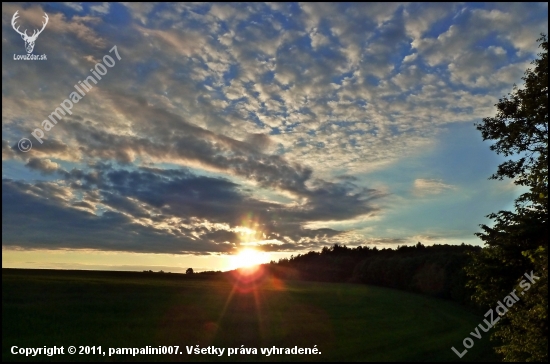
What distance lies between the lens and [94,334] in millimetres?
29750

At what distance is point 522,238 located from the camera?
2642cm

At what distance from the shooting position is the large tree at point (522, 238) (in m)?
23.1

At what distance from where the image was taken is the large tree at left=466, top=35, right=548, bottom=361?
23.1 metres

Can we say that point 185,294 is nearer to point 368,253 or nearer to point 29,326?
point 29,326

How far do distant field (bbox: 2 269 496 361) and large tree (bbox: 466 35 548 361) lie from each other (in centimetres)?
781

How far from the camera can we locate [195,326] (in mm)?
35062

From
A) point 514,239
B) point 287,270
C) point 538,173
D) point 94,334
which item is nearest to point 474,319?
point 514,239

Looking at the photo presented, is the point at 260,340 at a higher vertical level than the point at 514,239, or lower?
lower

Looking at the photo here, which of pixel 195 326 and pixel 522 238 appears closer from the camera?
pixel 522 238

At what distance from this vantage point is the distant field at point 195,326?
28812 millimetres

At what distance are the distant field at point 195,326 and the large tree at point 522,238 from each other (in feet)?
25.6

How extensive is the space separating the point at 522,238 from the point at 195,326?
24649mm

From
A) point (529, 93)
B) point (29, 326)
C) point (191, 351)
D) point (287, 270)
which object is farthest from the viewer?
point (287, 270)

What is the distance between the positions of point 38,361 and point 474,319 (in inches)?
2227
